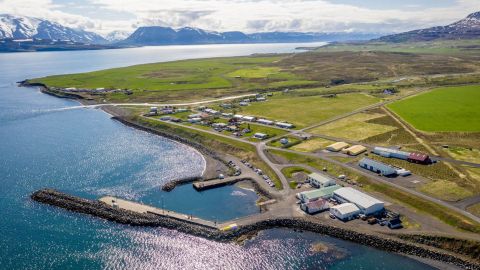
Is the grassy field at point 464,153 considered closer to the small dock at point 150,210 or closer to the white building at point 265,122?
the white building at point 265,122

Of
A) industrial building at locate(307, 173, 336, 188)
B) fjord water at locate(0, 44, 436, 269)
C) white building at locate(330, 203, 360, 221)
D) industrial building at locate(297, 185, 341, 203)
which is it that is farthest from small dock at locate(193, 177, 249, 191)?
white building at locate(330, 203, 360, 221)

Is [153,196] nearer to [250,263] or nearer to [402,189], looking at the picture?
[250,263]

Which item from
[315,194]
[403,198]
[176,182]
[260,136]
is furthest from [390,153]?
[176,182]

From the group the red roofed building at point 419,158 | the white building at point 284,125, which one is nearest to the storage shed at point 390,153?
the red roofed building at point 419,158

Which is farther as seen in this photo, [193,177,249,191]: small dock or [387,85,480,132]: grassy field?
[387,85,480,132]: grassy field

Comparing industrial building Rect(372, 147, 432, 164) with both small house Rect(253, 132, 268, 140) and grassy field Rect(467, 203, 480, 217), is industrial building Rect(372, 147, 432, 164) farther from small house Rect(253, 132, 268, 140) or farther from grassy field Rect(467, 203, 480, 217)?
small house Rect(253, 132, 268, 140)

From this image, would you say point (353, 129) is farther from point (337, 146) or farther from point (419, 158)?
point (419, 158)

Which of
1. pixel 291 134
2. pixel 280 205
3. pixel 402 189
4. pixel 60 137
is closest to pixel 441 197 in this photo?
pixel 402 189
